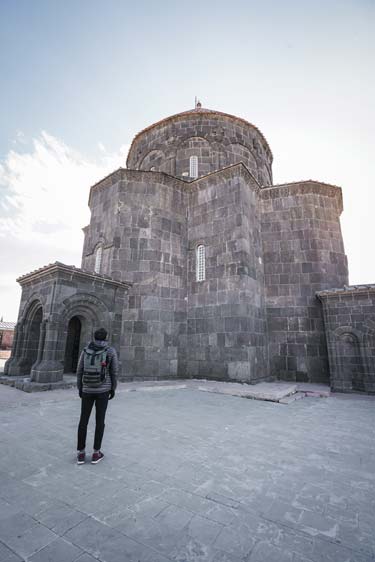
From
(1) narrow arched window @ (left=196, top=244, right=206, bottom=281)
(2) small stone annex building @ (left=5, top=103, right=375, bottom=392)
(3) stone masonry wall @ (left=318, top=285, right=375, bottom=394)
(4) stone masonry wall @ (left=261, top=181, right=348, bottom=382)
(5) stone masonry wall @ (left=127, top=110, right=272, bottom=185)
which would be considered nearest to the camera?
(3) stone masonry wall @ (left=318, top=285, right=375, bottom=394)

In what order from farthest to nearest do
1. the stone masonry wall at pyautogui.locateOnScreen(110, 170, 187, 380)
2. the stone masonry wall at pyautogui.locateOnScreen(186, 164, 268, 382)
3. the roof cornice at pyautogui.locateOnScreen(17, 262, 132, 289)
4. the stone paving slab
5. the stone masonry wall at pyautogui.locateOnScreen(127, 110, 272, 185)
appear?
1. the stone masonry wall at pyautogui.locateOnScreen(127, 110, 272, 185)
2. the stone masonry wall at pyautogui.locateOnScreen(110, 170, 187, 380)
3. the stone masonry wall at pyautogui.locateOnScreen(186, 164, 268, 382)
4. the roof cornice at pyautogui.locateOnScreen(17, 262, 132, 289)
5. the stone paving slab

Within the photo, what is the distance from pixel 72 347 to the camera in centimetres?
1241

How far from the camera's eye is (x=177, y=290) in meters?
13.3

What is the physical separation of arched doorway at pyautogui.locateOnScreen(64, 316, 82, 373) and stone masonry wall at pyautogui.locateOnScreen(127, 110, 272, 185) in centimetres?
1010

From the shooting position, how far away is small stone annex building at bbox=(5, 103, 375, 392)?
10734mm

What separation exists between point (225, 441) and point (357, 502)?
7.22ft

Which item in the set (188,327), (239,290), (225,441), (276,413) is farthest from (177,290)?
(225,441)

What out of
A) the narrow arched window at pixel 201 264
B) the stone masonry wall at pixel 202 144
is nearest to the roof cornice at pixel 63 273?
the narrow arched window at pixel 201 264

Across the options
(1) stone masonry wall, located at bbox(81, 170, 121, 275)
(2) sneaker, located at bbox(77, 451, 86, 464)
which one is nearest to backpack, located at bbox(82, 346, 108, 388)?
(2) sneaker, located at bbox(77, 451, 86, 464)

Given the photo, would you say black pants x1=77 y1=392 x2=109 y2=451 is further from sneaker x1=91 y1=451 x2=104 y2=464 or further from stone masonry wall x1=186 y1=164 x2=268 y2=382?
stone masonry wall x1=186 y1=164 x2=268 y2=382

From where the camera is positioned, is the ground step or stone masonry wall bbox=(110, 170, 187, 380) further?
stone masonry wall bbox=(110, 170, 187, 380)

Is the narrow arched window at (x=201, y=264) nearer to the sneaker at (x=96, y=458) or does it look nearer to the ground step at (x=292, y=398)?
the ground step at (x=292, y=398)

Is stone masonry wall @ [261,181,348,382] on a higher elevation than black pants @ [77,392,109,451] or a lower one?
higher

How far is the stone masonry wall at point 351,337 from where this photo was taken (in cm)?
1031
